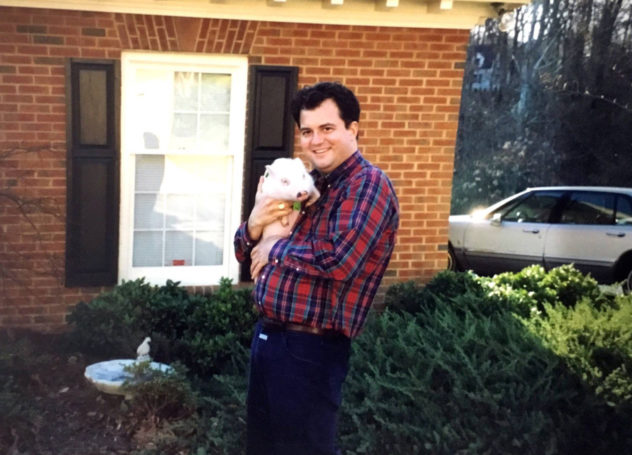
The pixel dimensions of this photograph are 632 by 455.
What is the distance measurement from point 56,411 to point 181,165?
2461mm

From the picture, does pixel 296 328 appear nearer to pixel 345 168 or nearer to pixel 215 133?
pixel 345 168

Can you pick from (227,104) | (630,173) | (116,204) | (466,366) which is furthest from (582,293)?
(630,173)

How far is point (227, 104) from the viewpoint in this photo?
643 centimetres

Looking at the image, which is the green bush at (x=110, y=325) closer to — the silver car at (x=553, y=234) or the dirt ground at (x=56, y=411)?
the dirt ground at (x=56, y=411)

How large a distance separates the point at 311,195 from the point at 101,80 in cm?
379

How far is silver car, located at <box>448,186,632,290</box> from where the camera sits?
10023mm

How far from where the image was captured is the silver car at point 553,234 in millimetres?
10023

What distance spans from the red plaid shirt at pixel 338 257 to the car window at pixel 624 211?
8197 mm

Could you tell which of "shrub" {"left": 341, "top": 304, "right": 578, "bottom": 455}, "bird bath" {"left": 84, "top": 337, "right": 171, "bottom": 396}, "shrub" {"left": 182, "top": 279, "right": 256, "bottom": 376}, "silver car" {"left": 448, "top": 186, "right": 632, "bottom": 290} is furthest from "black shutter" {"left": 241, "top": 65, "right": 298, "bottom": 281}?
"silver car" {"left": 448, "top": 186, "right": 632, "bottom": 290}

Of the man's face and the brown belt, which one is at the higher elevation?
the man's face

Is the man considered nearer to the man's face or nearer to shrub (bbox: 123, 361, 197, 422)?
the man's face

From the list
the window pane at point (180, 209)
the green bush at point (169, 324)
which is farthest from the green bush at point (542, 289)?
the window pane at point (180, 209)

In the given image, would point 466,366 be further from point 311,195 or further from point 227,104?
point 227,104

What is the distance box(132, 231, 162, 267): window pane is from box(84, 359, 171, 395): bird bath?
1592 mm
